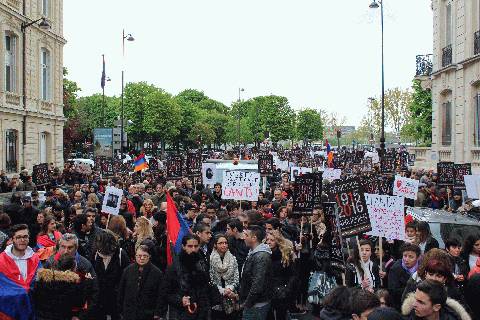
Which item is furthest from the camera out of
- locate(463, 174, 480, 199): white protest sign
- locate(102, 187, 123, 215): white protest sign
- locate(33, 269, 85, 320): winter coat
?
locate(463, 174, 480, 199): white protest sign

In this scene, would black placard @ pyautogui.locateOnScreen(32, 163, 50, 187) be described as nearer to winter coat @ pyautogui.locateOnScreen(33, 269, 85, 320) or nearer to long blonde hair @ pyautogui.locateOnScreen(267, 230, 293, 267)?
long blonde hair @ pyautogui.locateOnScreen(267, 230, 293, 267)

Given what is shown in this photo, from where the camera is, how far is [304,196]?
11438 millimetres

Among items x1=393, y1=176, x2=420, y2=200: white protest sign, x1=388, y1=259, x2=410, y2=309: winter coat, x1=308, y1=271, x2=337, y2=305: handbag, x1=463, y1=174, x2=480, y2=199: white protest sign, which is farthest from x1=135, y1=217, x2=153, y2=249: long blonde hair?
x1=463, y1=174, x2=480, y2=199: white protest sign

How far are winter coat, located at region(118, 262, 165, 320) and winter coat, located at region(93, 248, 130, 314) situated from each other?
0.59m

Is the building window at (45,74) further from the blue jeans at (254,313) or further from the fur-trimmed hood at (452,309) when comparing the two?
the fur-trimmed hood at (452,309)

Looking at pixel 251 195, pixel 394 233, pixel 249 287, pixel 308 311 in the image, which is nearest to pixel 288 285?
pixel 249 287

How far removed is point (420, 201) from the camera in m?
16.6

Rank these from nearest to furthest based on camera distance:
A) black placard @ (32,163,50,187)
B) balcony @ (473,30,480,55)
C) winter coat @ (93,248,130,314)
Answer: winter coat @ (93,248,130,314) < black placard @ (32,163,50,187) < balcony @ (473,30,480,55)

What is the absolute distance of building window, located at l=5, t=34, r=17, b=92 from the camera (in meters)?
28.7

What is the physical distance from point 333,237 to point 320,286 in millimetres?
716

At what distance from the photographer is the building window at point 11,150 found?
1115 inches

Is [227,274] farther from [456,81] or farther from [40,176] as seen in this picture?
[456,81]

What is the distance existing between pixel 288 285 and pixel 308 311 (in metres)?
2.51

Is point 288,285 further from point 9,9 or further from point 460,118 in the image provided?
point 9,9
